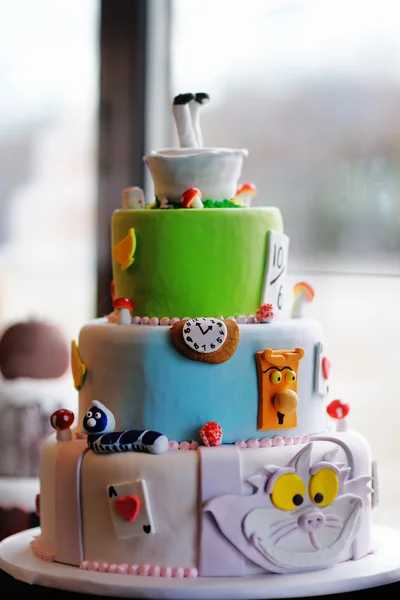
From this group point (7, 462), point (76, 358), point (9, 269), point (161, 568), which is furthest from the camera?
point (9, 269)

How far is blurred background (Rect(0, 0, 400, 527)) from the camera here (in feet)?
11.7

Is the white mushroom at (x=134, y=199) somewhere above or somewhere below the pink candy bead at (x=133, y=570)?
above

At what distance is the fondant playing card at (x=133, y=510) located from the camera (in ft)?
7.49

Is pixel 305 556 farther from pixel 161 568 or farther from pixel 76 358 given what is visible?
pixel 76 358

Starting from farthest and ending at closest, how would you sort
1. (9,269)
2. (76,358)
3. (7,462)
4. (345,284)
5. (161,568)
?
1. (9,269)
2. (7,462)
3. (345,284)
4. (76,358)
5. (161,568)

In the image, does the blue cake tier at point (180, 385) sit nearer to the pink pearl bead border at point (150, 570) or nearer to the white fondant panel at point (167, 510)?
the white fondant panel at point (167, 510)

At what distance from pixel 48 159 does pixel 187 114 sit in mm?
1707

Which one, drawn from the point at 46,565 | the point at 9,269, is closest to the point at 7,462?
the point at 9,269

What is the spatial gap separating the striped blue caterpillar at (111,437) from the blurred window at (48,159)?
1812 mm

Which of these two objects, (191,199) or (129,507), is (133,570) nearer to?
(129,507)

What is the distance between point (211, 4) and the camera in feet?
13.0


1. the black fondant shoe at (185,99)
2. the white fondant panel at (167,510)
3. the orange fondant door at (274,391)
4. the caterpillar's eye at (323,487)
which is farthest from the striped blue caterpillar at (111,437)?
the black fondant shoe at (185,99)

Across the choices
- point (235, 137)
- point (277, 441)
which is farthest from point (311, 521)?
point (235, 137)

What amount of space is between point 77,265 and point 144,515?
6.81ft
